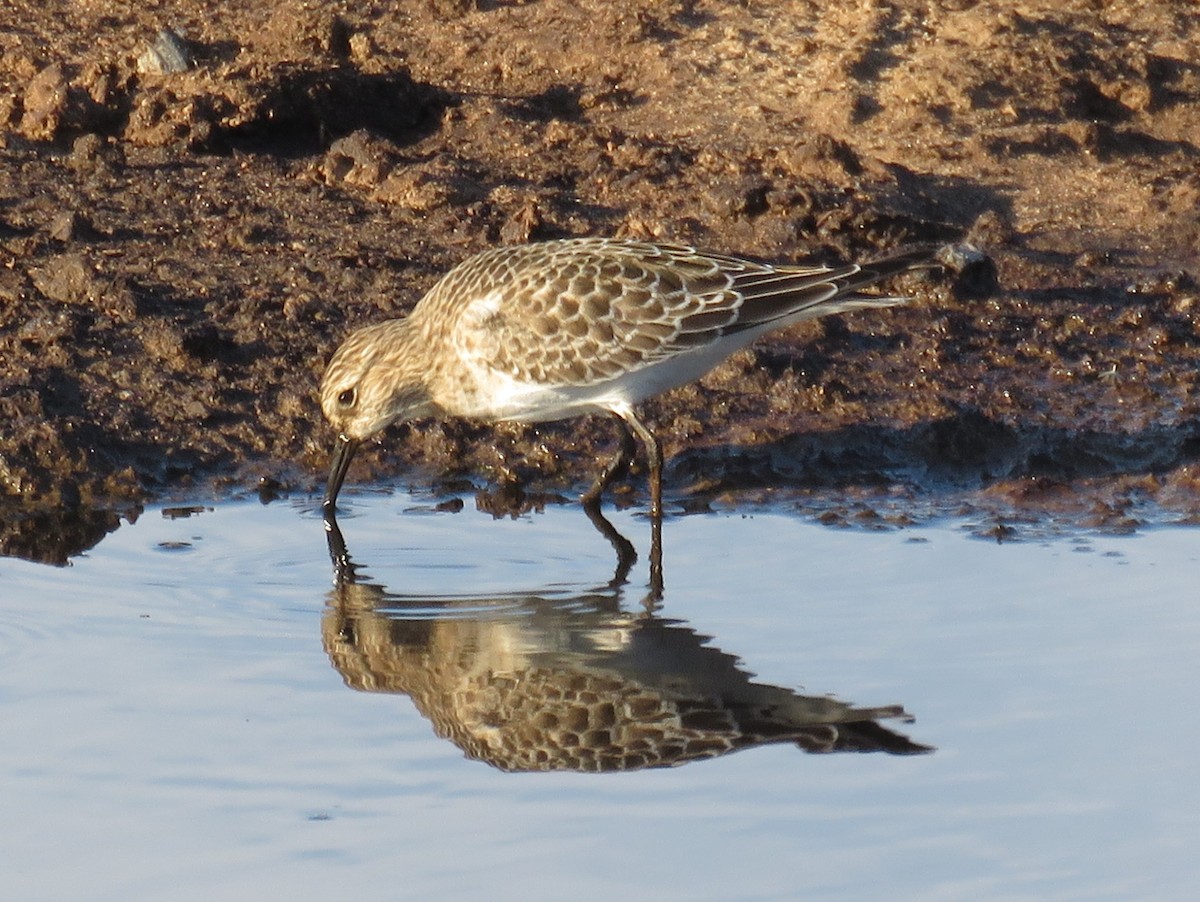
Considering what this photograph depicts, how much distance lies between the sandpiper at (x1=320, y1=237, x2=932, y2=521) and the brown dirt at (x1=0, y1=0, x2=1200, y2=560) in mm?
579

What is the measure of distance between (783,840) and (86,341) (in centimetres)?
538

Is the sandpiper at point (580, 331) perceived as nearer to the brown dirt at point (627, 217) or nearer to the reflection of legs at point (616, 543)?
the reflection of legs at point (616, 543)

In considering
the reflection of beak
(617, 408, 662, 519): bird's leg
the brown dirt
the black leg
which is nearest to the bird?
the black leg

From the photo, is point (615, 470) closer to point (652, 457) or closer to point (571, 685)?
point (652, 457)

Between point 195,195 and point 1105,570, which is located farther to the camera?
point 195,195

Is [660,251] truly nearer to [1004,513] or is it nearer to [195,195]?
[1004,513]

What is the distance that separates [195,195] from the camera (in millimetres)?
11148

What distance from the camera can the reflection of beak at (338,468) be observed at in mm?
8972

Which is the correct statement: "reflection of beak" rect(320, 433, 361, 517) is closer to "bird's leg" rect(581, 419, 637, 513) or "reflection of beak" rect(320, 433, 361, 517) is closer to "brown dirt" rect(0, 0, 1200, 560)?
"brown dirt" rect(0, 0, 1200, 560)

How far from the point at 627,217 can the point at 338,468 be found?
2.72 m

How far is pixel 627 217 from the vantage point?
434 inches

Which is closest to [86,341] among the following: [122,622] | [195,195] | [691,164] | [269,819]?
[195,195]

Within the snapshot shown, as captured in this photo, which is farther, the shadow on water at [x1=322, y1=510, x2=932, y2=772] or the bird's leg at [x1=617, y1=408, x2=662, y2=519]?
the bird's leg at [x1=617, y1=408, x2=662, y2=519]

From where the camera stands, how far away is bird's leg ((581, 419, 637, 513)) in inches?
361
